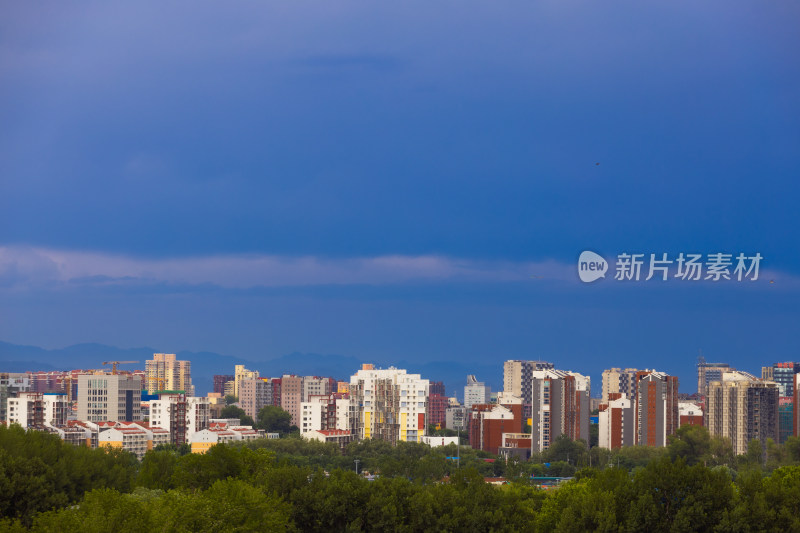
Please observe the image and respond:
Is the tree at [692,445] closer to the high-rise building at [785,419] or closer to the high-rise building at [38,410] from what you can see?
the high-rise building at [785,419]

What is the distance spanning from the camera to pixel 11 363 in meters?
57.1

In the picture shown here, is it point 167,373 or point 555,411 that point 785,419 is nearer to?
point 555,411

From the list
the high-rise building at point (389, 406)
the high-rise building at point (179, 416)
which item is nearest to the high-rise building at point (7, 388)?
the high-rise building at point (179, 416)

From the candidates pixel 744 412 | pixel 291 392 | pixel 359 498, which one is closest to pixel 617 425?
pixel 744 412

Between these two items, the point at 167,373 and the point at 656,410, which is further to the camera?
the point at 167,373

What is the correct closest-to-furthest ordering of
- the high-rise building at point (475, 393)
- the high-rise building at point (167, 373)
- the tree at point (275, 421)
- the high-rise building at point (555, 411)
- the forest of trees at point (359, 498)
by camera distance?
the forest of trees at point (359, 498) → the high-rise building at point (555, 411) → the tree at point (275, 421) → the high-rise building at point (167, 373) → the high-rise building at point (475, 393)

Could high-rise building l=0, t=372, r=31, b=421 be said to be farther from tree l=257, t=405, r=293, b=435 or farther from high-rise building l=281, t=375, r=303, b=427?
high-rise building l=281, t=375, r=303, b=427

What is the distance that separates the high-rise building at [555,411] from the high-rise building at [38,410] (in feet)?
28.5

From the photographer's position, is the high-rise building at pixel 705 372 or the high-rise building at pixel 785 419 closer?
the high-rise building at pixel 785 419

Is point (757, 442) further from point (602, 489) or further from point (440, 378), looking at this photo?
point (440, 378)

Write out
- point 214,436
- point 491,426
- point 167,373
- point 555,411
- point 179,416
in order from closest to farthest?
point 214,436
point 179,416
point 555,411
point 491,426
point 167,373

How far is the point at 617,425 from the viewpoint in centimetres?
2017

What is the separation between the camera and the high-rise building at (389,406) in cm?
1953

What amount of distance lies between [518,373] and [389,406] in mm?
11138
